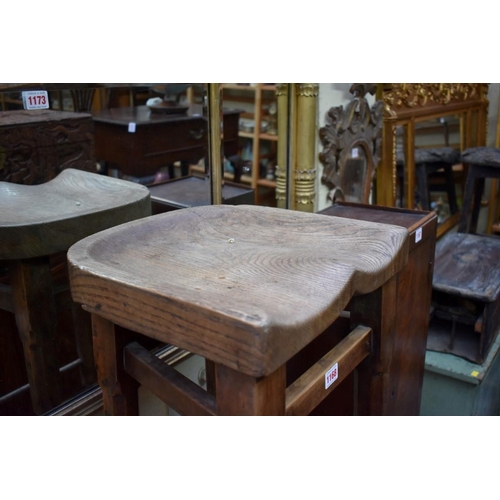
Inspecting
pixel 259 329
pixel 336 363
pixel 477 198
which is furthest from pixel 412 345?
pixel 477 198

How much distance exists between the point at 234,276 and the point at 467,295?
4.59 ft

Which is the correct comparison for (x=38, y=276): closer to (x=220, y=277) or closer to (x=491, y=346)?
(x=220, y=277)

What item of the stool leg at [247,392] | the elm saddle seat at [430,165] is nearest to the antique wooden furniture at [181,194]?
the stool leg at [247,392]

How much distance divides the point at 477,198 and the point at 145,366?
2.48 m

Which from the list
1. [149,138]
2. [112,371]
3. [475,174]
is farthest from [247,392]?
[475,174]

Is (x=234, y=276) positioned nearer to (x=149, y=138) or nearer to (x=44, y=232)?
(x=44, y=232)

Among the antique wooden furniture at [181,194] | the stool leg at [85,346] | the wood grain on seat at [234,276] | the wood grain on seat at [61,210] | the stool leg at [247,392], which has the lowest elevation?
the stool leg at [85,346]

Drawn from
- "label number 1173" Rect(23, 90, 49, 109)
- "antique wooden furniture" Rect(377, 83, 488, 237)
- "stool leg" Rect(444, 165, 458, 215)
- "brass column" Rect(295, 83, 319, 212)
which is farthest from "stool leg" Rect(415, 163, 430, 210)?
"label number 1173" Rect(23, 90, 49, 109)

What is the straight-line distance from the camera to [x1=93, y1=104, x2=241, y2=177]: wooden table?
1212mm

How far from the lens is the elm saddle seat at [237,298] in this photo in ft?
1.81

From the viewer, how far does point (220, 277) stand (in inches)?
25.8

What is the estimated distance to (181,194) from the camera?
142 cm

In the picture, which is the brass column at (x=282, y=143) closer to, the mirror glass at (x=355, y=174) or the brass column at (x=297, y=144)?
the brass column at (x=297, y=144)

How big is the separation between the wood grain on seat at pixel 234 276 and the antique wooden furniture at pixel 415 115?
150cm
